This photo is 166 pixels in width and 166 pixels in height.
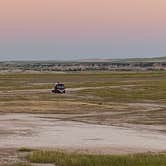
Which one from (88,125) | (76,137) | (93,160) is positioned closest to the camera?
(93,160)

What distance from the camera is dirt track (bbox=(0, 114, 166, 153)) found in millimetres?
24344

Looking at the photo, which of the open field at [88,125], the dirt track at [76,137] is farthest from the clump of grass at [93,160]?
the dirt track at [76,137]

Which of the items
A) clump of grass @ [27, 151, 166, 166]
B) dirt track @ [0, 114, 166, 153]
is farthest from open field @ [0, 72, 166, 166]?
clump of grass @ [27, 151, 166, 166]

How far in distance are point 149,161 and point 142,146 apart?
6.84 metres

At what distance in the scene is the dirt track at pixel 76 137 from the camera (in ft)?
79.9

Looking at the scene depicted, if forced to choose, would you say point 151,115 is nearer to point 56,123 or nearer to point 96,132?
point 56,123

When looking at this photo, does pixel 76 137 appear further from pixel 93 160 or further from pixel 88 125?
pixel 93 160

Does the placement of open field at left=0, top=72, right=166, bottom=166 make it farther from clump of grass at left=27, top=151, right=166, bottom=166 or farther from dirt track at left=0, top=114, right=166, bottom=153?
clump of grass at left=27, top=151, right=166, bottom=166

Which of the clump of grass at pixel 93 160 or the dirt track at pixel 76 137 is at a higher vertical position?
the clump of grass at pixel 93 160

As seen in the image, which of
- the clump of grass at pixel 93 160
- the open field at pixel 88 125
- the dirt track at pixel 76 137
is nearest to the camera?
the clump of grass at pixel 93 160

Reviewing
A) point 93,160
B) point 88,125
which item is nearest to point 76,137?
point 88,125

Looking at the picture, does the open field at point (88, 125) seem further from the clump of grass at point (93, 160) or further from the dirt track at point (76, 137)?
the clump of grass at point (93, 160)

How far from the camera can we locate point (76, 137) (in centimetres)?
2808

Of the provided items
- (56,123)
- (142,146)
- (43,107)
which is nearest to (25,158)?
(142,146)
